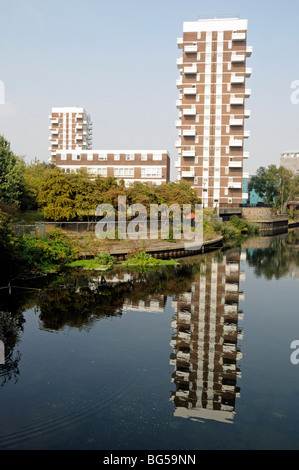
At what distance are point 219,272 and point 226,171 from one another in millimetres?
57479

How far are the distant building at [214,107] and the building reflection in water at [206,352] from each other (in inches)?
2452

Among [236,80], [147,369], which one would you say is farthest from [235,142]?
[147,369]

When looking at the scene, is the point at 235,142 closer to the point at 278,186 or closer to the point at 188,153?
the point at 188,153

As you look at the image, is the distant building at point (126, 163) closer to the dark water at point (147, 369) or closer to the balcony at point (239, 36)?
the balcony at point (239, 36)

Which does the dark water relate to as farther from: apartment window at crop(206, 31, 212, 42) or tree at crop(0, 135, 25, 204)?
apartment window at crop(206, 31, 212, 42)

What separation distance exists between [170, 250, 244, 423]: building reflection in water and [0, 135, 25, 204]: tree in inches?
1097

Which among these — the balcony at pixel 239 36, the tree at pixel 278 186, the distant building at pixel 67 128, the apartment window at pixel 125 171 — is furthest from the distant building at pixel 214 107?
the distant building at pixel 67 128

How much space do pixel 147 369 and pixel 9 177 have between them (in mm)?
37696

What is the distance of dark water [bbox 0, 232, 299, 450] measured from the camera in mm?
9469

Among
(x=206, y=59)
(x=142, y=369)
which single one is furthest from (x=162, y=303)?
(x=206, y=59)

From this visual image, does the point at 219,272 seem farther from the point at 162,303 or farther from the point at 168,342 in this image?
the point at 168,342

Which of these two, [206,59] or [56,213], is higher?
[206,59]

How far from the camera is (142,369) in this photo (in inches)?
509

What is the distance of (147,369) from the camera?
12930 millimetres
